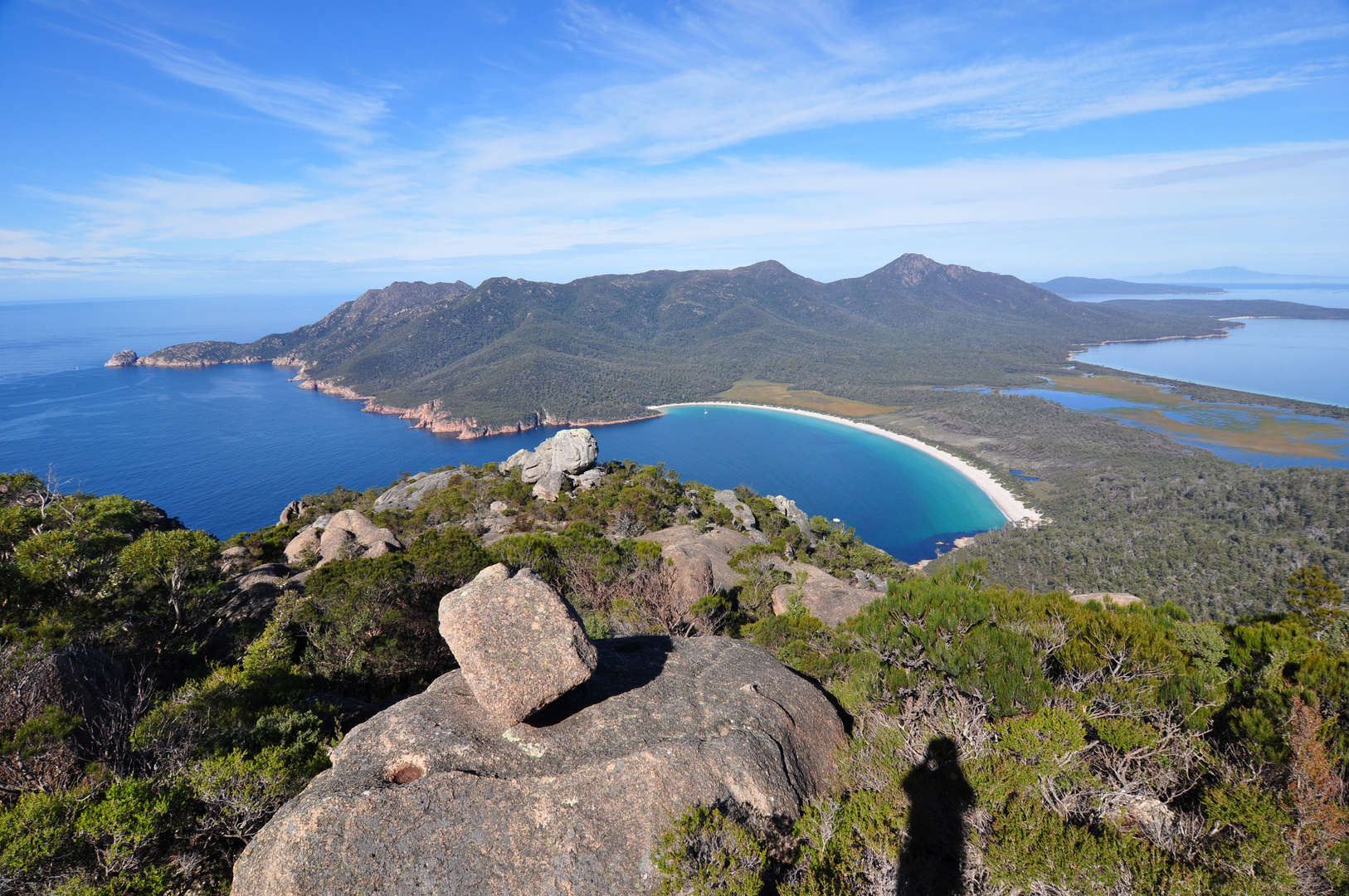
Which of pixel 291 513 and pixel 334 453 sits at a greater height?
pixel 291 513

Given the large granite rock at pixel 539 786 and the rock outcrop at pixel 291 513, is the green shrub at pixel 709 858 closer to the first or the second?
the large granite rock at pixel 539 786

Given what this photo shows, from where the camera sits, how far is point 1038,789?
803 cm

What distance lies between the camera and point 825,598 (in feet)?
82.6

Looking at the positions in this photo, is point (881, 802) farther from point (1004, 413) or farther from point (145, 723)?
point (1004, 413)

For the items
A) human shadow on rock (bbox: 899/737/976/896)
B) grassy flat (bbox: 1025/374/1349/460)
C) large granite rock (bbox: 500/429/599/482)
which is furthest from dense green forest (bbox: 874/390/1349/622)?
large granite rock (bbox: 500/429/599/482)

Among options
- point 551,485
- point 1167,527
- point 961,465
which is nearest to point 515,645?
point 551,485

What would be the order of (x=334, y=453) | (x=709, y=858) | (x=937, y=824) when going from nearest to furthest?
(x=709, y=858)
(x=937, y=824)
(x=334, y=453)

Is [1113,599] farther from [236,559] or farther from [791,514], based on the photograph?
[236,559]

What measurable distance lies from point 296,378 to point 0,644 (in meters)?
224

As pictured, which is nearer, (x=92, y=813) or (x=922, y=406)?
(x=92, y=813)

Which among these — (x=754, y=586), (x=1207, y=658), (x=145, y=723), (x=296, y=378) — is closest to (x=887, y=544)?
(x=754, y=586)

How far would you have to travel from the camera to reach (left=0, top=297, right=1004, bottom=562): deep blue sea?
91.1 m

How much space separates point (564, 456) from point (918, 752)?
5187 cm

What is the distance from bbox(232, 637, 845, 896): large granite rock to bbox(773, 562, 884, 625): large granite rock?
48.0 feet
